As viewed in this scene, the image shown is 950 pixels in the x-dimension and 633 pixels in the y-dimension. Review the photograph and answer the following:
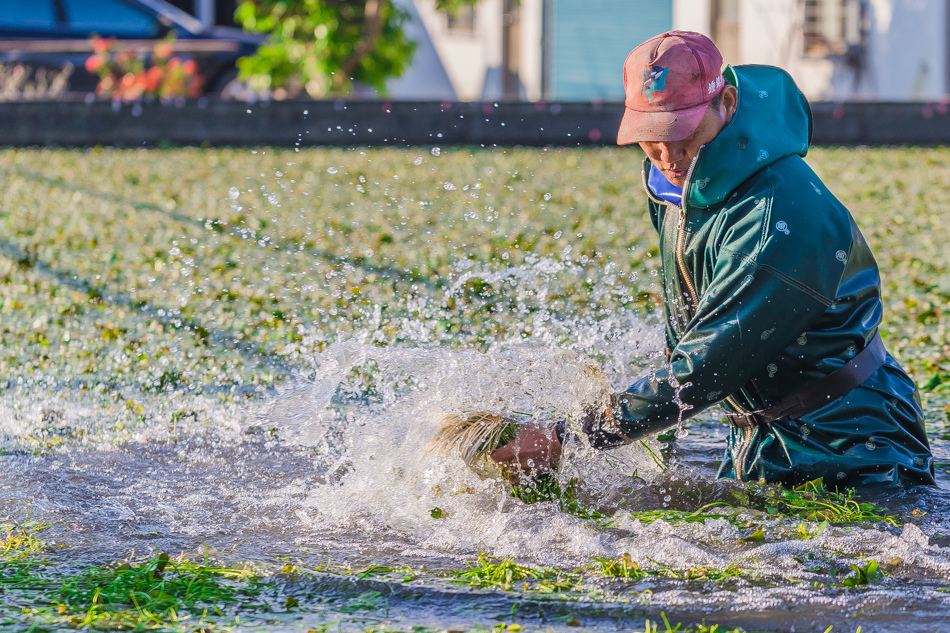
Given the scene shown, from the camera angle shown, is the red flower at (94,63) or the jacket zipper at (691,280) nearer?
the jacket zipper at (691,280)

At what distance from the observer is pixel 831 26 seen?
2128cm

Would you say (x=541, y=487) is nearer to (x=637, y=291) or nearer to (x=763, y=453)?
(x=763, y=453)

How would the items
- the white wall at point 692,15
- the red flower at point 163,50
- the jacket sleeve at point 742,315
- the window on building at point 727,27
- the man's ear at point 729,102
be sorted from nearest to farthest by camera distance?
the jacket sleeve at point 742,315
the man's ear at point 729,102
the red flower at point 163,50
the white wall at point 692,15
the window on building at point 727,27

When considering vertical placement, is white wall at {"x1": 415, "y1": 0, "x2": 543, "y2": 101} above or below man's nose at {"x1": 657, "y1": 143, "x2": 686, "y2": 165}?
above

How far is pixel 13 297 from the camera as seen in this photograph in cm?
828

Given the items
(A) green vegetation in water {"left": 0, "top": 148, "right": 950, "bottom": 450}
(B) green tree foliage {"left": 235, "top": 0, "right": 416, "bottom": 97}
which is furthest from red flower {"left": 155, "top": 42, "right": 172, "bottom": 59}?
(A) green vegetation in water {"left": 0, "top": 148, "right": 950, "bottom": 450}

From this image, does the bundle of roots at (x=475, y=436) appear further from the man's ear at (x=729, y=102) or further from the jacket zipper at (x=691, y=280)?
the man's ear at (x=729, y=102)

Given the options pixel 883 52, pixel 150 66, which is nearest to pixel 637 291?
pixel 150 66

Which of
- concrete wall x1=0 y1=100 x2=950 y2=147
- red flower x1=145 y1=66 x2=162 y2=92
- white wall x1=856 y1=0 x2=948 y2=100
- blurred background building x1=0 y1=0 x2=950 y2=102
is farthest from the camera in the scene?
blurred background building x1=0 y1=0 x2=950 y2=102

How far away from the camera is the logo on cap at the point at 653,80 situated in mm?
3273

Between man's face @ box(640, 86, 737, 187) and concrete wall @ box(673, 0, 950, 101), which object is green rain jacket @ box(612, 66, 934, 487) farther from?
concrete wall @ box(673, 0, 950, 101)

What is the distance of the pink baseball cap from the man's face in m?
0.04

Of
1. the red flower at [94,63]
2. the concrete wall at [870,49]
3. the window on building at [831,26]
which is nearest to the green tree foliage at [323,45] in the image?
the red flower at [94,63]

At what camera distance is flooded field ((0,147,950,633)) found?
344cm
